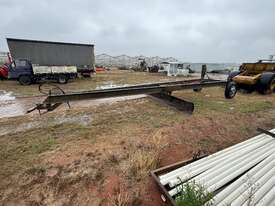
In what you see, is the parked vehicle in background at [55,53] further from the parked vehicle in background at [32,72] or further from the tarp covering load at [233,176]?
the tarp covering load at [233,176]

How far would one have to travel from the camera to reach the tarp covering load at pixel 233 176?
197 cm

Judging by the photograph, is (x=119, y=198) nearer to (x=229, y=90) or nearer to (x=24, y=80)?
(x=229, y=90)

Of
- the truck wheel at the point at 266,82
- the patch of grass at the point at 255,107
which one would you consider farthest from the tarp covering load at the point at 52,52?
the patch of grass at the point at 255,107

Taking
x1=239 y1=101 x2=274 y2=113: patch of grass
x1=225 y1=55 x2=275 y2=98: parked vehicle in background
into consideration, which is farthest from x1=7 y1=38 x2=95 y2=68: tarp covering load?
x1=239 y1=101 x2=274 y2=113: patch of grass

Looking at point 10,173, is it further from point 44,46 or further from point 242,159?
point 44,46

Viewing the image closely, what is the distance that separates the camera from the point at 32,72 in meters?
13.5

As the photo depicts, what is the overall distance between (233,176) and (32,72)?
48.6ft

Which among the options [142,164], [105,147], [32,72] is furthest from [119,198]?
[32,72]

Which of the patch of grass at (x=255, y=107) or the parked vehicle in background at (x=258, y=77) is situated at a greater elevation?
the parked vehicle in background at (x=258, y=77)

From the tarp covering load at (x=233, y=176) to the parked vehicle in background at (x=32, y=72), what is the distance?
46.0 feet

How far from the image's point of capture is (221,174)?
234 cm

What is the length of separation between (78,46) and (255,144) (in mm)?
16209

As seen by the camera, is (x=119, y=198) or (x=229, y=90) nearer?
(x=119, y=198)

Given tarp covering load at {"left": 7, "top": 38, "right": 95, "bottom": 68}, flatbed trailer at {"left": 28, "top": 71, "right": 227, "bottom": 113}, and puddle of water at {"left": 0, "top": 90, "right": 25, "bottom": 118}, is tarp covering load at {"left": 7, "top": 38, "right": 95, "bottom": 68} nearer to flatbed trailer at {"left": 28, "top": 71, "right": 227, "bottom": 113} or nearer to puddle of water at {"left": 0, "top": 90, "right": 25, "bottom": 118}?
puddle of water at {"left": 0, "top": 90, "right": 25, "bottom": 118}
